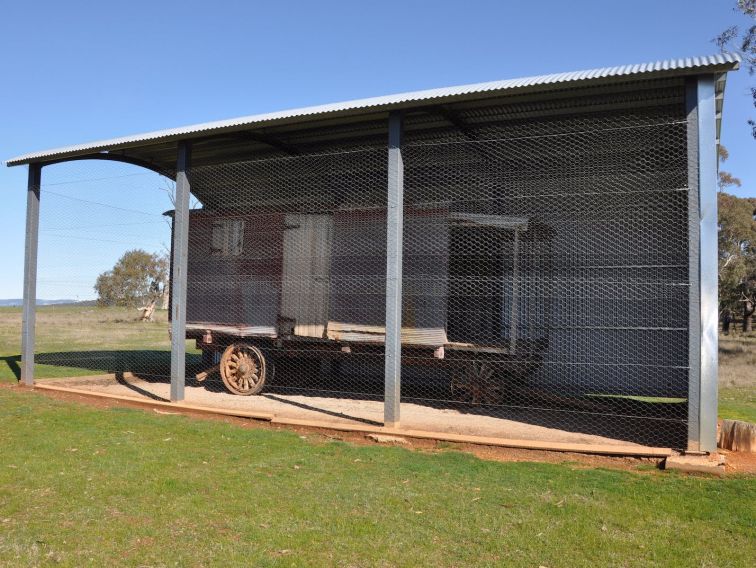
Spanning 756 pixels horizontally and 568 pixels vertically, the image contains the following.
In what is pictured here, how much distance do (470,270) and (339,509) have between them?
609cm

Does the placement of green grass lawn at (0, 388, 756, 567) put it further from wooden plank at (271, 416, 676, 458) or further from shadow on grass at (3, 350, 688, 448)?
shadow on grass at (3, 350, 688, 448)

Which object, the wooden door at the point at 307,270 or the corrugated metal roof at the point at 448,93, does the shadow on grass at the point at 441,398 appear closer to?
the wooden door at the point at 307,270

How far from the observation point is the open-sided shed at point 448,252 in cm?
838

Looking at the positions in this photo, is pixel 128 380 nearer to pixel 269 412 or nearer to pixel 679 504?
pixel 269 412

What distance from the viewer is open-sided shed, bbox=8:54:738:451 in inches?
330

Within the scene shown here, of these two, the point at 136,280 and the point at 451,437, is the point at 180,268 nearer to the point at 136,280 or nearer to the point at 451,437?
the point at 451,437

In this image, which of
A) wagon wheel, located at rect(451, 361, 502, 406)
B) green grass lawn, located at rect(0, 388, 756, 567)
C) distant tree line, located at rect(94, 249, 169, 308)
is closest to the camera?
green grass lawn, located at rect(0, 388, 756, 567)

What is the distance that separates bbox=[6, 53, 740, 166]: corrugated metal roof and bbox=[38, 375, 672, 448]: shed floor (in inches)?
146

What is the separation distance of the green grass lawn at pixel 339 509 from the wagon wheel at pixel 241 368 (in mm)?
3654

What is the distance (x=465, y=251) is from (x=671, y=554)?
6356 mm

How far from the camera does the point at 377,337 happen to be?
9.29 metres

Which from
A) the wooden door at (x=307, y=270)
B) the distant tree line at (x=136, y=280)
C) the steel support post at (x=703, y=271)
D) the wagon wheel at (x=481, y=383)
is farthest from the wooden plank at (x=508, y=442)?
the distant tree line at (x=136, y=280)

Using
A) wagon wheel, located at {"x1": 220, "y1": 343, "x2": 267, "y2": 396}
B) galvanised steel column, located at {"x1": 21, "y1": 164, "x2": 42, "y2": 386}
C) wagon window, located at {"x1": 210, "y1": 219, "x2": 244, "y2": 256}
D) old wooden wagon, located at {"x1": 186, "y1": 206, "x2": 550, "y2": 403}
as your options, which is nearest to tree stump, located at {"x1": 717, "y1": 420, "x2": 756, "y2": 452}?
old wooden wagon, located at {"x1": 186, "y1": 206, "x2": 550, "y2": 403}

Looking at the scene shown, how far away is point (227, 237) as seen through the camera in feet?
35.1
